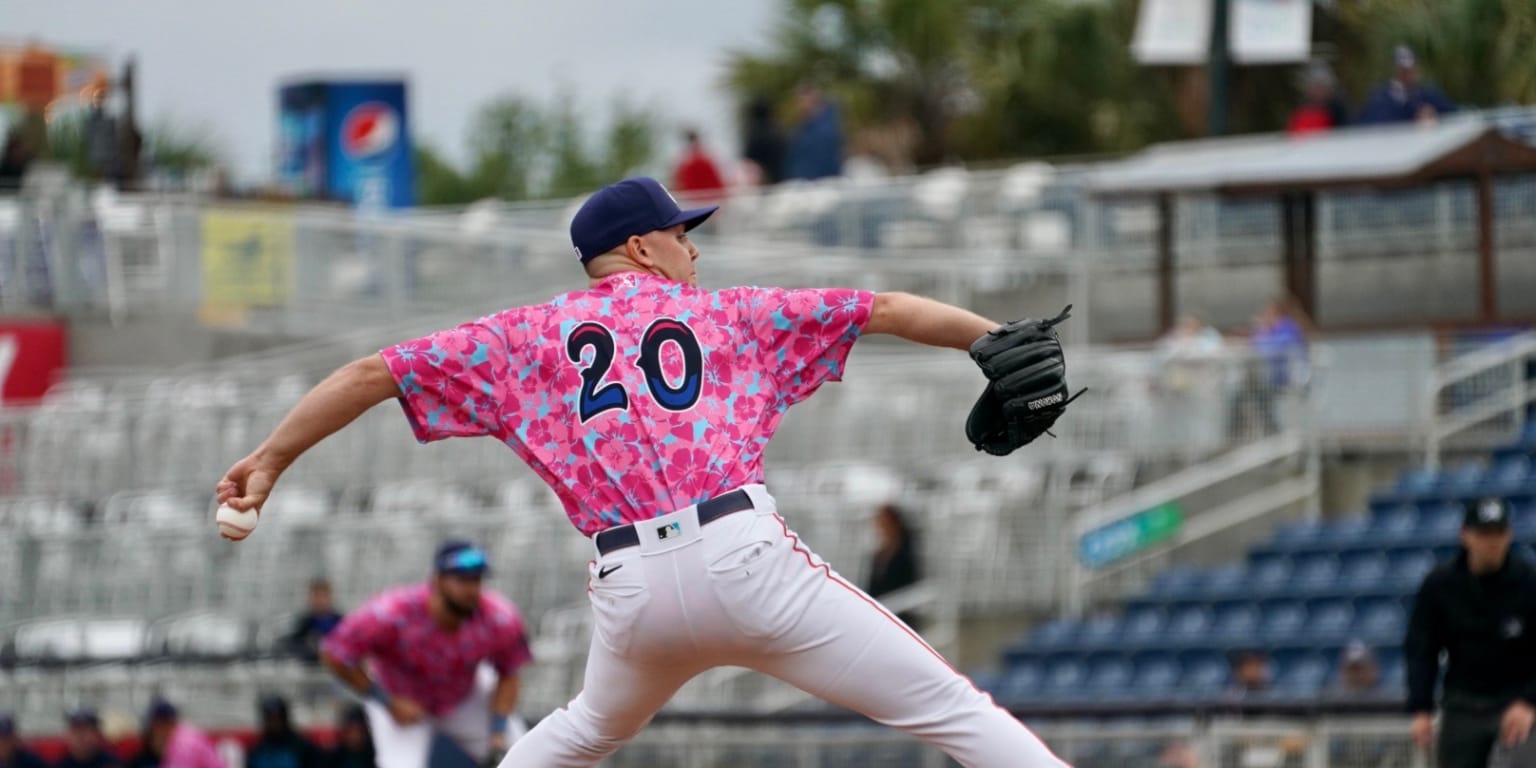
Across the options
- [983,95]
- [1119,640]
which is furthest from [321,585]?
[983,95]

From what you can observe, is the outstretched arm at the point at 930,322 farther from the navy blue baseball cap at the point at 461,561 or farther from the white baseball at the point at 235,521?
the navy blue baseball cap at the point at 461,561

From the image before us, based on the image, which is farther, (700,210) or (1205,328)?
(1205,328)

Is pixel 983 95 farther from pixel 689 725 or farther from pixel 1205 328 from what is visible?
pixel 689 725

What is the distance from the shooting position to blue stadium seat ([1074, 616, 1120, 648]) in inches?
647

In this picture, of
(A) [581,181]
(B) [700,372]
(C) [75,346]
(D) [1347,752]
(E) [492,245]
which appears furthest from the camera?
(A) [581,181]

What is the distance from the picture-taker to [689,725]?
47.0ft

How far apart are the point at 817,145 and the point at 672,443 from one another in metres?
17.5

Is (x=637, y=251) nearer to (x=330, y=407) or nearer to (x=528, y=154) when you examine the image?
(x=330, y=407)

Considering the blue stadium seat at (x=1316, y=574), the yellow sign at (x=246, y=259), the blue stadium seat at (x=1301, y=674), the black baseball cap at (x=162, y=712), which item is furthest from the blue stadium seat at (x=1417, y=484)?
the yellow sign at (x=246, y=259)

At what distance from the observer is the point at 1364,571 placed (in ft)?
53.0

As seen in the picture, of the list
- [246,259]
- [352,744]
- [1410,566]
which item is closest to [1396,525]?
[1410,566]

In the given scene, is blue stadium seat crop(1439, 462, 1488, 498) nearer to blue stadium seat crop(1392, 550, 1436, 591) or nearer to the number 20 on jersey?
blue stadium seat crop(1392, 550, 1436, 591)

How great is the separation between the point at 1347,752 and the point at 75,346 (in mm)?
15879

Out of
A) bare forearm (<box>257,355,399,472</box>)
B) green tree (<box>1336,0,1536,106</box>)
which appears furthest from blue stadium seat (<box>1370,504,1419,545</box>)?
bare forearm (<box>257,355,399,472</box>)
